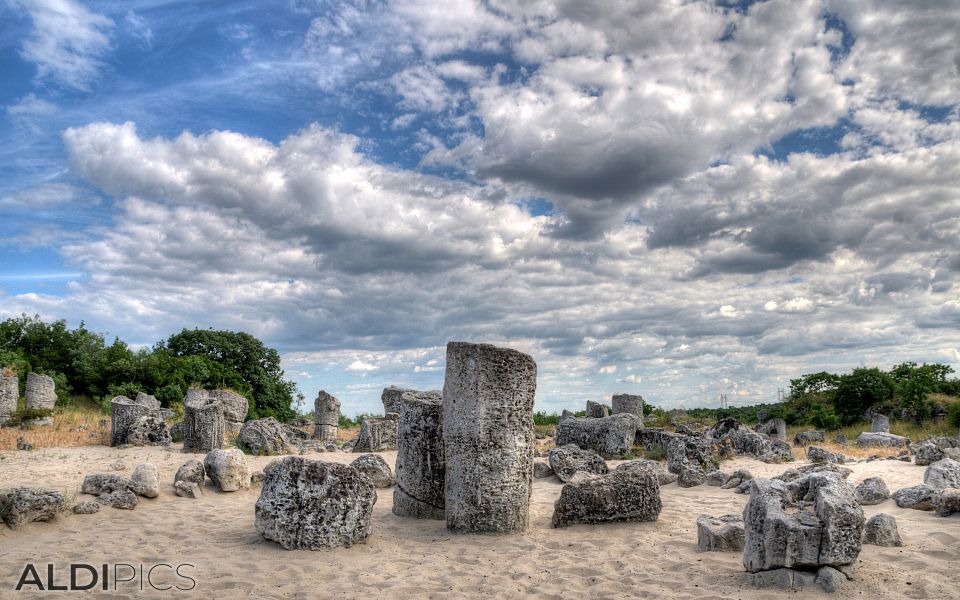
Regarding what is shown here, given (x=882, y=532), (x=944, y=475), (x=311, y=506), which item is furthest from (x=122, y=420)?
(x=944, y=475)

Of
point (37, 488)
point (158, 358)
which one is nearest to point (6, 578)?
point (37, 488)

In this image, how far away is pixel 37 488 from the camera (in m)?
9.76

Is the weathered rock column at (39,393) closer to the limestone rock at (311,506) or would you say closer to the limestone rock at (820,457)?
the limestone rock at (311,506)

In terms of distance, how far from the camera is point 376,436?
837 inches

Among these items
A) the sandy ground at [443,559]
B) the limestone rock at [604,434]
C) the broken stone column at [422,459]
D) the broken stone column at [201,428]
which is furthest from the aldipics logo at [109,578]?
the limestone rock at [604,434]

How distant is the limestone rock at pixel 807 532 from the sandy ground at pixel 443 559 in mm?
306

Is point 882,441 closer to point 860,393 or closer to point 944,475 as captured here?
point 860,393

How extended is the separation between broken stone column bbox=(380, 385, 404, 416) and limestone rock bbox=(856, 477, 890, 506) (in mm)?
15616

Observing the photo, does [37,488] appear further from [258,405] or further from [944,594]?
[258,405]

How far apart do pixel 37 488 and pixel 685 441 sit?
13.0 m

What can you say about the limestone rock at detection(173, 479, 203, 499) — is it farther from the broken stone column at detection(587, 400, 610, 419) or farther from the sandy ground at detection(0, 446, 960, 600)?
the broken stone column at detection(587, 400, 610, 419)

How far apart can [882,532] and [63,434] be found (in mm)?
22245

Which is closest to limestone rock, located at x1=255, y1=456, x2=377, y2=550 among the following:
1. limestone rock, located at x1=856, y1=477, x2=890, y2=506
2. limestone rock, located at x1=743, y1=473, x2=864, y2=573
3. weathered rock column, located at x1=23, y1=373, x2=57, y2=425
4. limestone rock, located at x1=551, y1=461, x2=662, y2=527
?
limestone rock, located at x1=551, y1=461, x2=662, y2=527

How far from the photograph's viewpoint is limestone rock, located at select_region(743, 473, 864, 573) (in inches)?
262
